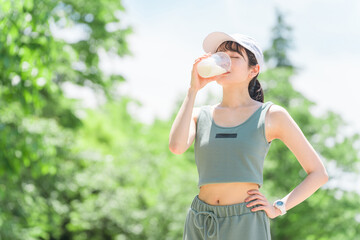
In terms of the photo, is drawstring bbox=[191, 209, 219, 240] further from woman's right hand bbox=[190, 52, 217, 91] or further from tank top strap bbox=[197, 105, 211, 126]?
woman's right hand bbox=[190, 52, 217, 91]

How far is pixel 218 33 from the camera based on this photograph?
2.22 meters

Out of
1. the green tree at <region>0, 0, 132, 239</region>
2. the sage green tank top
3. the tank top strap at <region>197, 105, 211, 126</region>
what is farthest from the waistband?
the green tree at <region>0, 0, 132, 239</region>

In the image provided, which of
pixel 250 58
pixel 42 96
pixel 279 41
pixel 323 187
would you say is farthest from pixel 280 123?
pixel 279 41

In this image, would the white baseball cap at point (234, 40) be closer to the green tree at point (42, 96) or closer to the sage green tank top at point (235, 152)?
the sage green tank top at point (235, 152)

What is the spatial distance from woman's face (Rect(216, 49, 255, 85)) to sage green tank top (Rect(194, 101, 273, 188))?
18 centimetres

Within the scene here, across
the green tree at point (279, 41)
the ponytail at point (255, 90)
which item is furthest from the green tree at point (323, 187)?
the ponytail at point (255, 90)

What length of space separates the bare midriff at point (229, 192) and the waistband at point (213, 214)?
26 millimetres

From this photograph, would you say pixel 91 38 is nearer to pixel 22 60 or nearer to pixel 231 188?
pixel 22 60

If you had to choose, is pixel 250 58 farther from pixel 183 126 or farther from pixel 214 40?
pixel 183 126

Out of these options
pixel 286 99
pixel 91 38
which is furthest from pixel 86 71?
pixel 286 99

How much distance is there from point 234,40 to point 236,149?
0.52 meters

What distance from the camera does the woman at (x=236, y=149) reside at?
6.73ft

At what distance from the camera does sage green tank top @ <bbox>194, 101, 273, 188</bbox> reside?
2061mm

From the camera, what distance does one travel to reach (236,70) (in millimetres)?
2189
